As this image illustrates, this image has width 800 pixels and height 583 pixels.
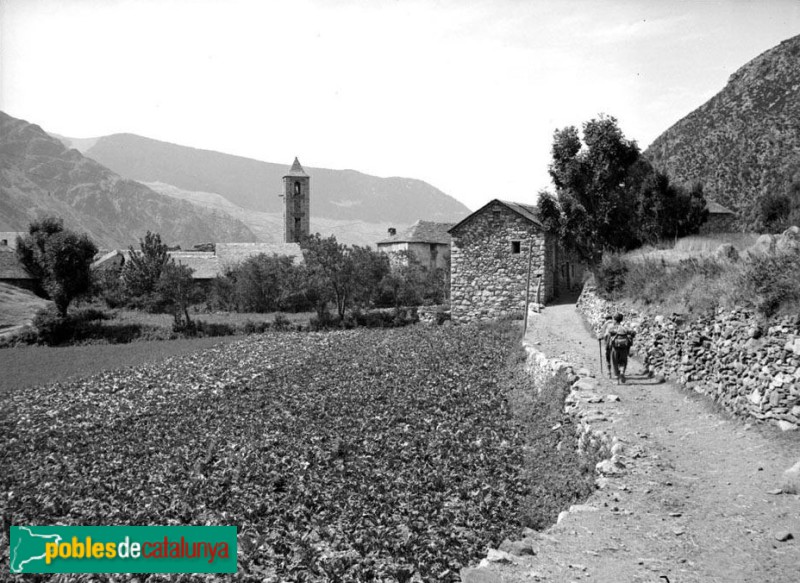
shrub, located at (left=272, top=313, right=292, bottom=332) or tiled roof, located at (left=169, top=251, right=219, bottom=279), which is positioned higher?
tiled roof, located at (left=169, top=251, right=219, bottom=279)

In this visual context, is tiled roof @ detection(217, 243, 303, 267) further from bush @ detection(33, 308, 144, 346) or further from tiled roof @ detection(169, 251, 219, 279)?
bush @ detection(33, 308, 144, 346)

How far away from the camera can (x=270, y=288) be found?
172ft

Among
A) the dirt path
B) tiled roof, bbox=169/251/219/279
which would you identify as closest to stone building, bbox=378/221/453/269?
tiled roof, bbox=169/251/219/279

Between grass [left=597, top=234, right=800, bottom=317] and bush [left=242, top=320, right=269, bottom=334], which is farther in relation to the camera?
bush [left=242, top=320, right=269, bottom=334]

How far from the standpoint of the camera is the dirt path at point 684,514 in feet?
21.1

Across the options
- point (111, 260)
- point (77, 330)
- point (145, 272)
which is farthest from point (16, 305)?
point (111, 260)

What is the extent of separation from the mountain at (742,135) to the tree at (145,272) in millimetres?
40444

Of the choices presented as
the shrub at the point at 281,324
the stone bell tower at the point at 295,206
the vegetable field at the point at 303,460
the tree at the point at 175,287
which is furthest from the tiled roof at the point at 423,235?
the vegetable field at the point at 303,460

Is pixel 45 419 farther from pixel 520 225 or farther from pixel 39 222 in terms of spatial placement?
pixel 39 222

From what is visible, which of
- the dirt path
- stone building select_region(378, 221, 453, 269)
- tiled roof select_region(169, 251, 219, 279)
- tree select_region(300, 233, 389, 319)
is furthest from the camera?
stone building select_region(378, 221, 453, 269)

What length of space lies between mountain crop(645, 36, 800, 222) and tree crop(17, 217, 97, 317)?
139 ft

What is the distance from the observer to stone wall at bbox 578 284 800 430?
394 inches

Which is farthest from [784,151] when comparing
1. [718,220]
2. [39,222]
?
[39,222]

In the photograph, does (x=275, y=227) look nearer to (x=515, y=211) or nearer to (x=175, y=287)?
(x=175, y=287)
